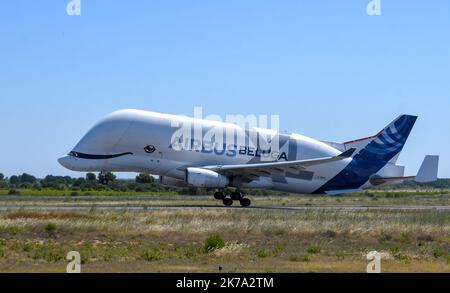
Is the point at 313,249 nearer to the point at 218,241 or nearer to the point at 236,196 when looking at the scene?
the point at 218,241

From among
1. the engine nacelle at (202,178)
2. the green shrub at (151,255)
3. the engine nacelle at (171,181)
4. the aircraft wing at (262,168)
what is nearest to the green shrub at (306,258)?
the green shrub at (151,255)

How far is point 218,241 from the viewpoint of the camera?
977 inches

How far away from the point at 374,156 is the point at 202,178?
13305mm

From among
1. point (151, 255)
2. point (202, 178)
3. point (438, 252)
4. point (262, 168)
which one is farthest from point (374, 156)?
point (151, 255)

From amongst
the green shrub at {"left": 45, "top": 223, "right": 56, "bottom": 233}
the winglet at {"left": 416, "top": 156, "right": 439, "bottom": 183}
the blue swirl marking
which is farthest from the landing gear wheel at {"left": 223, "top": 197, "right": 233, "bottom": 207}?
the green shrub at {"left": 45, "top": 223, "right": 56, "bottom": 233}

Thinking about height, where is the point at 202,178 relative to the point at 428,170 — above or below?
below

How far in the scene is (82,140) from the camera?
162ft

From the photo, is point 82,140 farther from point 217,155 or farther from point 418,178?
point 418,178

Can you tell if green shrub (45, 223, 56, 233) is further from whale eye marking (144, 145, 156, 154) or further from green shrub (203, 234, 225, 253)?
whale eye marking (144, 145, 156, 154)

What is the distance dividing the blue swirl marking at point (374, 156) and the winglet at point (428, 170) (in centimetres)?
200

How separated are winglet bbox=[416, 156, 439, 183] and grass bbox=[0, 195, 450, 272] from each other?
14.7 metres

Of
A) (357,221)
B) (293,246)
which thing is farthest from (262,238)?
(357,221)

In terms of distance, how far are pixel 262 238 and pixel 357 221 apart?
8.69 m
